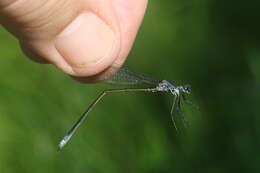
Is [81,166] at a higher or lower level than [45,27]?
lower

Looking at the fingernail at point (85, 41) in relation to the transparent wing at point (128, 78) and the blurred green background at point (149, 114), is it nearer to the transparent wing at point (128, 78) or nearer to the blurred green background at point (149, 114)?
the transparent wing at point (128, 78)

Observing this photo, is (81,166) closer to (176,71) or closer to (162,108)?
(162,108)

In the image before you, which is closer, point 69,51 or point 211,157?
point 69,51

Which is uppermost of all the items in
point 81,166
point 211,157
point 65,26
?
point 65,26

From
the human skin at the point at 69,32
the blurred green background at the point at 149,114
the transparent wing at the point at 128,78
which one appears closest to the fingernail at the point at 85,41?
the human skin at the point at 69,32

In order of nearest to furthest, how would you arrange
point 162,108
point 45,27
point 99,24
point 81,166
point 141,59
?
point 45,27 < point 99,24 < point 81,166 < point 162,108 < point 141,59

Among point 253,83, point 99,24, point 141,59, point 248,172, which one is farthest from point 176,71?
point 99,24

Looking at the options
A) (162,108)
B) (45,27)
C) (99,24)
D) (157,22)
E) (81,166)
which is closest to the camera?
(45,27)
